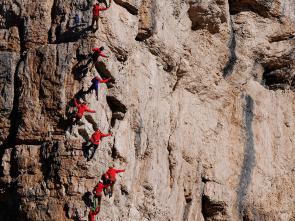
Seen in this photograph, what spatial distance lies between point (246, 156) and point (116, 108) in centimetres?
594

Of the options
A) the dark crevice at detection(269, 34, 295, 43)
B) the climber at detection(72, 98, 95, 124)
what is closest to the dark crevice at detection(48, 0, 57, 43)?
the climber at detection(72, 98, 95, 124)

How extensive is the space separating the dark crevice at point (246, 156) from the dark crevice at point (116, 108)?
554cm

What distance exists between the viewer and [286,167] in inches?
1088

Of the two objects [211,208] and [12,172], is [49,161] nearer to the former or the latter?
[12,172]

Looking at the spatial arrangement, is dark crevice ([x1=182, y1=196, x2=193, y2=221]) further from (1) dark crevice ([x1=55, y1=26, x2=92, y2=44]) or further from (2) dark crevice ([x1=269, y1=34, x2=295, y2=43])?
(2) dark crevice ([x1=269, y1=34, x2=295, y2=43])

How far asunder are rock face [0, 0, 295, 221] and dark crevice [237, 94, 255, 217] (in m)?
0.03

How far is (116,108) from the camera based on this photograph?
22031 mm

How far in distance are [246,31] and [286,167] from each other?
174 inches

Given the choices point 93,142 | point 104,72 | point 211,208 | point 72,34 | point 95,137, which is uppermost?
point 72,34

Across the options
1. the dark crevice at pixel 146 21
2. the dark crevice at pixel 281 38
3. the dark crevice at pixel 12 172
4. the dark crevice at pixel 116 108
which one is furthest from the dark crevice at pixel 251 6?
the dark crevice at pixel 12 172

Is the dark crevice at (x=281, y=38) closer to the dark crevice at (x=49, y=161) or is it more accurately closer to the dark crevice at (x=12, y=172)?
the dark crevice at (x=12, y=172)

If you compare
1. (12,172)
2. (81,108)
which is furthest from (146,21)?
(12,172)

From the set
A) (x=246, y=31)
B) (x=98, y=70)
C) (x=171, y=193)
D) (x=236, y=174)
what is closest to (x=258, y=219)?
(x=236, y=174)

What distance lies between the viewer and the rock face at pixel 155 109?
21000 mm
